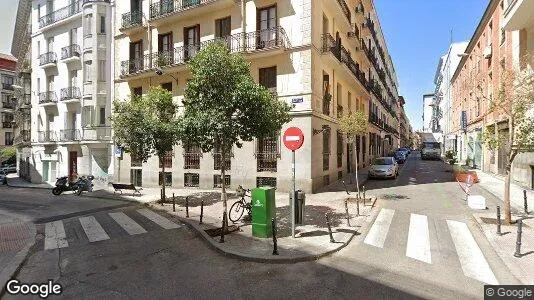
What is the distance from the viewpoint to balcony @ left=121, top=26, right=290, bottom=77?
16703 millimetres

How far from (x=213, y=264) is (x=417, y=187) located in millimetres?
15039

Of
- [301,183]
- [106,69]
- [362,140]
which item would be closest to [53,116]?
[106,69]

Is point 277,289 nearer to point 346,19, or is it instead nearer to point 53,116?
point 346,19

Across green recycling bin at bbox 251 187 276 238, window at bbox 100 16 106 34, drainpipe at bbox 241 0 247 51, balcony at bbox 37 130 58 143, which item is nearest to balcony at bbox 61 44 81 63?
window at bbox 100 16 106 34

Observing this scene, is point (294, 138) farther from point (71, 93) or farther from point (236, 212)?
point (71, 93)

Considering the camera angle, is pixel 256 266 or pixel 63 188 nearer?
pixel 256 266

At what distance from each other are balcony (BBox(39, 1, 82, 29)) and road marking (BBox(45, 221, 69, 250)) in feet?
71.2

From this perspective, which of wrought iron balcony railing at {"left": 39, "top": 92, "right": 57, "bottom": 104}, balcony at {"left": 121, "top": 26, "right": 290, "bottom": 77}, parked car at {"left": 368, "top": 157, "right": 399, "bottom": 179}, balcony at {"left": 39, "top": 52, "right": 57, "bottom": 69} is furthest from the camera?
wrought iron balcony railing at {"left": 39, "top": 92, "right": 57, "bottom": 104}

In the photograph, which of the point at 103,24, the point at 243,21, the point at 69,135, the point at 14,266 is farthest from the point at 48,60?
the point at 14,266

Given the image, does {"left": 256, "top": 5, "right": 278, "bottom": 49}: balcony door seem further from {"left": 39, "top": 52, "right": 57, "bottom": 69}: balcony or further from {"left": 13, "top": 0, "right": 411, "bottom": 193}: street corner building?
{"left": 39, "top": 52, "right": 57, "bottom": 69}: balcony

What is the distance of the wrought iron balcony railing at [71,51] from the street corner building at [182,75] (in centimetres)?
11

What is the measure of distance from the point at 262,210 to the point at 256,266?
186 cm

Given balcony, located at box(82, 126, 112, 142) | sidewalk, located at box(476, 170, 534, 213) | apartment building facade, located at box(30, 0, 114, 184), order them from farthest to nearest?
apartment building facade, located at box(30, 0, 114, 184) → balcony, located at box(82, 126, 112, 142) → sidewalk, located at box(476, 170, 534, 213)

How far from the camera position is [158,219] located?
11.7 metres
